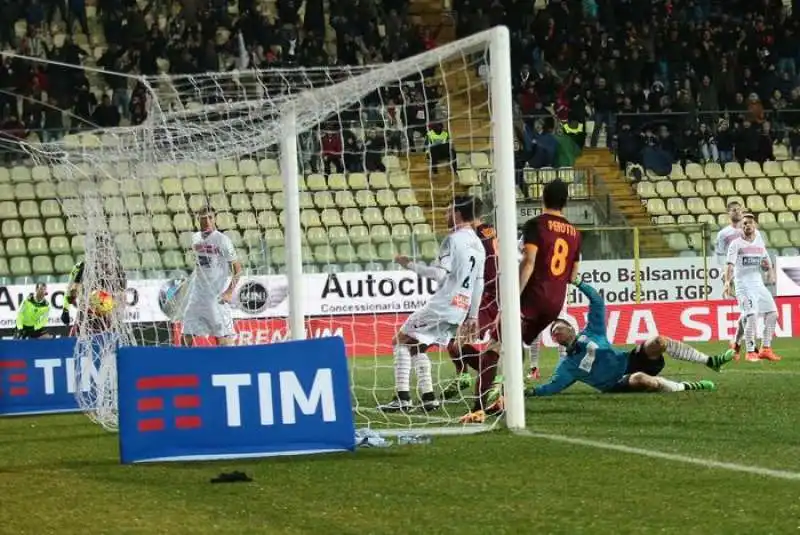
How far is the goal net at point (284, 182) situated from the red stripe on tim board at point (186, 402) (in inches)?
98.7

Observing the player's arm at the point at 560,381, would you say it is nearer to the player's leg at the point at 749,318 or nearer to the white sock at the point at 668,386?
the white sock at the point at 668,386

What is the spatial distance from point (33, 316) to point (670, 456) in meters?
15.9

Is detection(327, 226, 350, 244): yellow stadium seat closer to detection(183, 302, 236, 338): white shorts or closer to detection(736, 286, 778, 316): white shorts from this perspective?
detection(736, 286, 778, 316): white shorts

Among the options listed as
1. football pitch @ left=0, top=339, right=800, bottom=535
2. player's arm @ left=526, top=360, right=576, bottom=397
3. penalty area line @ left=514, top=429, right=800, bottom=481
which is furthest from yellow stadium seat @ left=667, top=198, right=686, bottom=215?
penalty area line @ left=514, top=429, right=800, bottom=481

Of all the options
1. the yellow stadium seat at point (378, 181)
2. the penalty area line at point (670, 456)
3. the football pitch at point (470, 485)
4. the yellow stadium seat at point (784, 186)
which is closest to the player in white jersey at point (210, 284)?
the football pitch at point (470, 485)

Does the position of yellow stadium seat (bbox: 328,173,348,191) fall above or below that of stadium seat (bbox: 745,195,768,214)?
above

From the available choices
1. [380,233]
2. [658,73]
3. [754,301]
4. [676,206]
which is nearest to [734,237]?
[754,301]

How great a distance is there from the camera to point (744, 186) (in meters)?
30.3

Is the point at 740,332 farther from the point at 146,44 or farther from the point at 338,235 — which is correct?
the point at 146,44

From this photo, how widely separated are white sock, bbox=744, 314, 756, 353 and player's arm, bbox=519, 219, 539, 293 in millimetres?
8834

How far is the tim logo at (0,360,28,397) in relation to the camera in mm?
15070

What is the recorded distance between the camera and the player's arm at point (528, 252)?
41.4 feet

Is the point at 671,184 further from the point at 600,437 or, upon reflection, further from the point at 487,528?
the point at 487,528

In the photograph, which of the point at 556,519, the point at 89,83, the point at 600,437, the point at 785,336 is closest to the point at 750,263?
the point at 785,336
